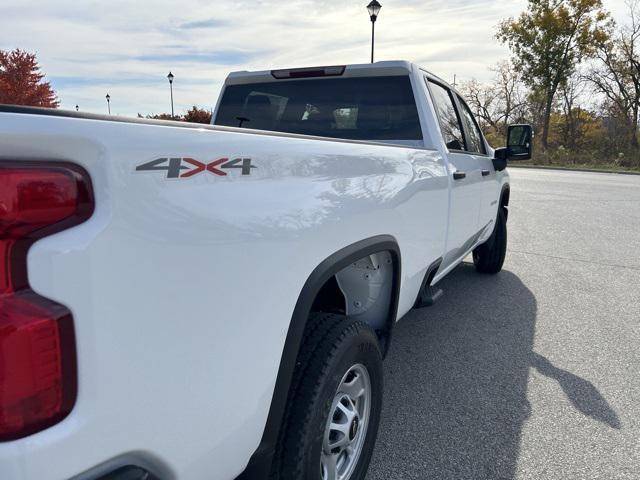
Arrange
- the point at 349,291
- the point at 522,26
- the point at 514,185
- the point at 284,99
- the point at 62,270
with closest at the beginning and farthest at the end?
1. the point at 62,270
2. the point at 349,291
3. the point at 284,99
4. the point at 514,185
5. the point at 522,26

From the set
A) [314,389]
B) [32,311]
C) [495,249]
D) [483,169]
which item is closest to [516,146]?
[483,169]

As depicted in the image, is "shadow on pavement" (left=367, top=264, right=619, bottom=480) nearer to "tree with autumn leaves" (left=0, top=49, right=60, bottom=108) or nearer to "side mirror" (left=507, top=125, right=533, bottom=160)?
"side mirror" (left=507, top=125, right=533, bottom=160)

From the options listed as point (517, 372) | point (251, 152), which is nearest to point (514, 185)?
point (517, 372)

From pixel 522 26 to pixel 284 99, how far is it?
32.5m

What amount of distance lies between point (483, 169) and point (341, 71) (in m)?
1.57

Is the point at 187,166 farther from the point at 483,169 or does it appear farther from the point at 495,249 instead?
the point at 495,249

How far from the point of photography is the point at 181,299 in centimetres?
116

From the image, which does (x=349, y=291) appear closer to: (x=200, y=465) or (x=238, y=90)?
(x=200, y=465)

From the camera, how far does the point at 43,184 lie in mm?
954

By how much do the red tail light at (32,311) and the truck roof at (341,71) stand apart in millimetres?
2779

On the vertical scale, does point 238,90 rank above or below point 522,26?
below

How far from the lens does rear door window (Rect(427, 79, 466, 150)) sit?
3551 mm

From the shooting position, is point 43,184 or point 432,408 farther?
point 432,408

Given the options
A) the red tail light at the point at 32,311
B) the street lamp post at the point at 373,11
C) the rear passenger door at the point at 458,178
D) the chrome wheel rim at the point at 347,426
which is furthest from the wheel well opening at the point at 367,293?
the street lamp post at the point at 373,11
